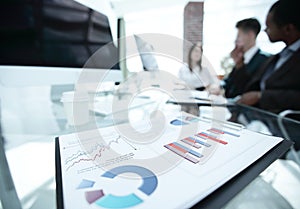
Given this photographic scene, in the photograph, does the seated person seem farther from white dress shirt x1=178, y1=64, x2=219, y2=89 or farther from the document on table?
the document on table

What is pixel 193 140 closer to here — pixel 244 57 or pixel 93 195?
pixel 93 195

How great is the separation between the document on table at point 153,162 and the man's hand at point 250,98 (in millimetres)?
738

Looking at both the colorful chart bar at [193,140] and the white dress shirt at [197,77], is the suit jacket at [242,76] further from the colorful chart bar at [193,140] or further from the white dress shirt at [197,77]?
the colorful chart bar at [193,140]

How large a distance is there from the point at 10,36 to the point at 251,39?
4.49ft

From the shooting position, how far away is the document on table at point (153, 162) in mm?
191

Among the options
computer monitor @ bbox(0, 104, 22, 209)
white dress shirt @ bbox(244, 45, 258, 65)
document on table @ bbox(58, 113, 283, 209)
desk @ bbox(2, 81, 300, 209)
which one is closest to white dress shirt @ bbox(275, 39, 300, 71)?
white dress shirt @ bbox(244, 45, 258, 65)

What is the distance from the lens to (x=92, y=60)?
638 mm

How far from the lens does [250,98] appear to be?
1028mm

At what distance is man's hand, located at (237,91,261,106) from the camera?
1.00m

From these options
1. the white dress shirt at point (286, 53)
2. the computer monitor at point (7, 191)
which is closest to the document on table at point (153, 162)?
the computer monitor at point (7, 191)

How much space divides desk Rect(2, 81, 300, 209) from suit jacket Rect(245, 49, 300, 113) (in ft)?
0.41

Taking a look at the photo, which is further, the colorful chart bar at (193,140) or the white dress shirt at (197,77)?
the white dress shirt at (197,77)

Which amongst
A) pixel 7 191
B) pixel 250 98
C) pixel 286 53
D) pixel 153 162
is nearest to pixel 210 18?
pixel 286 53

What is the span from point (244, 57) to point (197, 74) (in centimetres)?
36
